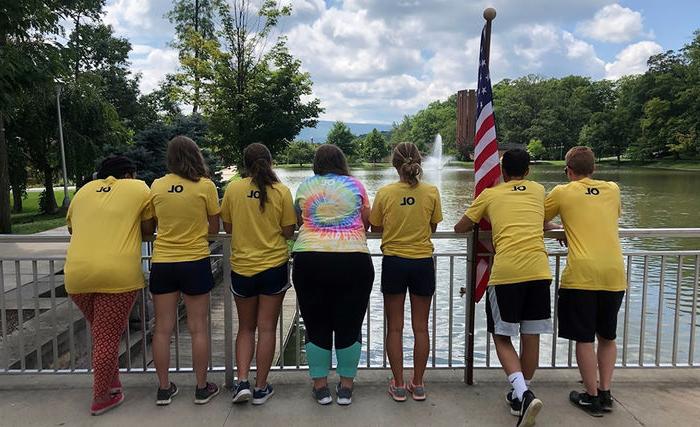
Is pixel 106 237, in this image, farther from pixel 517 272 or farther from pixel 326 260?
pixel 517 272

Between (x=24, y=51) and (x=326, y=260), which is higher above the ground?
(x=24, y=51)

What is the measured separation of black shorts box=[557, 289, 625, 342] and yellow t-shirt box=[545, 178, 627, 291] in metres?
0.05

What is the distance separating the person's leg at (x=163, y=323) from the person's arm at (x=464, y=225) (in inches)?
73.4

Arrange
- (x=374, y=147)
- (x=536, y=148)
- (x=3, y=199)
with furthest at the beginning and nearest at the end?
(x=374, y=147), (x=536, y=148), (x=3, y=199)

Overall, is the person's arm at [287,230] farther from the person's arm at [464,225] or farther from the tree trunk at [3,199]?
the tree trunk at [3,199]

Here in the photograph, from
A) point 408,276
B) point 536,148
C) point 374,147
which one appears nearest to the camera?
point 408,276

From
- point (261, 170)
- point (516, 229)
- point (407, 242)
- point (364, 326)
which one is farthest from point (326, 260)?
point (364, 326)

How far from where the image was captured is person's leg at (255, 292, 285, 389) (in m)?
3.26

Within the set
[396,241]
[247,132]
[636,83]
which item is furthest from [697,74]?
[396,241]

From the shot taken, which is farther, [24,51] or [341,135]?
[341,135]

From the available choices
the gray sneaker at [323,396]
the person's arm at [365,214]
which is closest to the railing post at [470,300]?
the person's arm at [365,214]

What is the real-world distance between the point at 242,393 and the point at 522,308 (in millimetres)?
1817

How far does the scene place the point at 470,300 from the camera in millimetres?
3646

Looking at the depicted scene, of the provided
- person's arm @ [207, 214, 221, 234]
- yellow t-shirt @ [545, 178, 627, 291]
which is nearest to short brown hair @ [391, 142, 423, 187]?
yellow t-shirt @ [545, 178, 627, 291]
